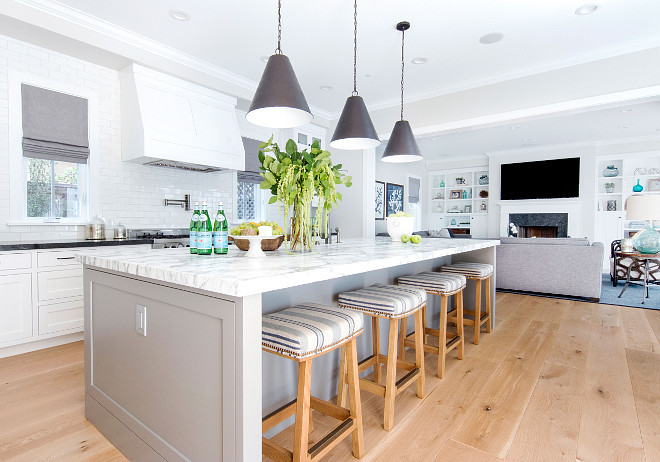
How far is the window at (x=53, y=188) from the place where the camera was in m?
3.37

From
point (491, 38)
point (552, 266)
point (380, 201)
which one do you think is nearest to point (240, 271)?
point (491, 38)

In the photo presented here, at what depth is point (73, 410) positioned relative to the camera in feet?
6.57

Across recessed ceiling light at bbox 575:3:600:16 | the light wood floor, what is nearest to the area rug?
the light wood floor

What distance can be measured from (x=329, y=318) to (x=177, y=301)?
58cm

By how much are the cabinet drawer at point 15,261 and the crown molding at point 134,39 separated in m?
1.98

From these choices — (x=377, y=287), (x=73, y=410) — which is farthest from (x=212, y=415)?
(x=73, y=410)

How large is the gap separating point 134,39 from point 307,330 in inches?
142

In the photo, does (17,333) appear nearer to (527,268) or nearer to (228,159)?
(228,159)

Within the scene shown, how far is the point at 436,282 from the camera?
97.0 inches

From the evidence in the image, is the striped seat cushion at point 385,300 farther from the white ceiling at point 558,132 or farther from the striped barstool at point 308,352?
the white ceiling at point 558,132

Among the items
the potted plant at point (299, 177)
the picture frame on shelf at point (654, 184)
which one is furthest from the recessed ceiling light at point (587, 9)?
the picture frame on shelf at point (654, 184)

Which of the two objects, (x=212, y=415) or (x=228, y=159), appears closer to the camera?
(x=212, y=415)

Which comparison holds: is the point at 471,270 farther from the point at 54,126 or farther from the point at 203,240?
the point at 54,126

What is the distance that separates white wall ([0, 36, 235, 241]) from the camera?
3.17 m
